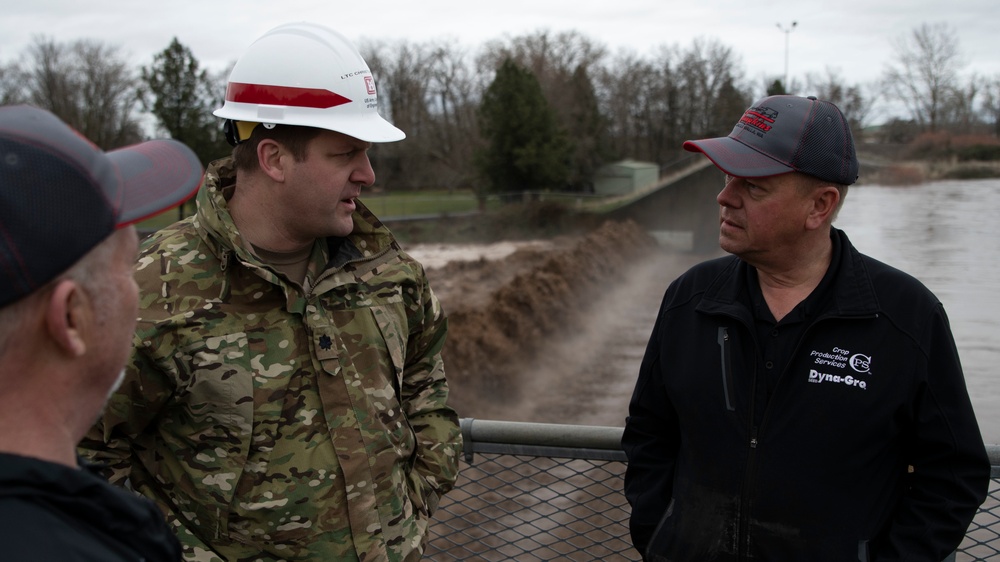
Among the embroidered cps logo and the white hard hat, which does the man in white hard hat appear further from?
the embroidered cps logo

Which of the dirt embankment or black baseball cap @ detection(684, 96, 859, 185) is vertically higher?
black baseball cap @ detection(684, 96, 859, 185)

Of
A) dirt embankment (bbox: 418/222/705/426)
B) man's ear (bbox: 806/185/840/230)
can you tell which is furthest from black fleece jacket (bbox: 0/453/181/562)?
dirt embankment (bbox: 418/222/705/426)

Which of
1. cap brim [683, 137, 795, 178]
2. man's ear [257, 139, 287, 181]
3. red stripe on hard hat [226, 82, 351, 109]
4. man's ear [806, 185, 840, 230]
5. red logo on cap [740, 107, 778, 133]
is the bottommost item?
man's ear [806, 185, 840, 230]

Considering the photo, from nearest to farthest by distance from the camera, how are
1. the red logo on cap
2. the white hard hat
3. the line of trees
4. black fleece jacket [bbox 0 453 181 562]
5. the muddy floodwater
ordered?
black fleece jacket [bbox 0 453 181 562] → the white hard hat → the red logo on cap → the muddy floodwater → the line of trees

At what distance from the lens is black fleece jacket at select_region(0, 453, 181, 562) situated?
1190 mm

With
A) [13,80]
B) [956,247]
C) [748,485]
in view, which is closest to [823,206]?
[748,485]

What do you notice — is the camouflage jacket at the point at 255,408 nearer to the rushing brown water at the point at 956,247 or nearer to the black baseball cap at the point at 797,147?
the black baseball cap at the point at 797,147

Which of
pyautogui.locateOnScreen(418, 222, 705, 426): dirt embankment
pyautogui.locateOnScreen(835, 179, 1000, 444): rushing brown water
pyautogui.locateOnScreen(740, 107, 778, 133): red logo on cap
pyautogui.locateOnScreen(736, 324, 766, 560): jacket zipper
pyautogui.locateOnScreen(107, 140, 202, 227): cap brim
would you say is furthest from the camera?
pyautogui.locateOnScreen(418, 222, 705, 426): dirt embankment

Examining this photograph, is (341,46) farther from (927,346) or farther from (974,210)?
(974,210)

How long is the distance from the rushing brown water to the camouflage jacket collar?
41.5 ft

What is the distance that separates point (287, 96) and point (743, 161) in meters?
1.44

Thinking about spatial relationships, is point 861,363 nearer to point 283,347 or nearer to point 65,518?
point 283,347

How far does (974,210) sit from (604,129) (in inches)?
1058

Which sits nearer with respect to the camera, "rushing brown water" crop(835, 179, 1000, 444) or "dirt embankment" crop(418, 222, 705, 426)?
"rushing brown water" crop(835, 179, 1000, 444)
